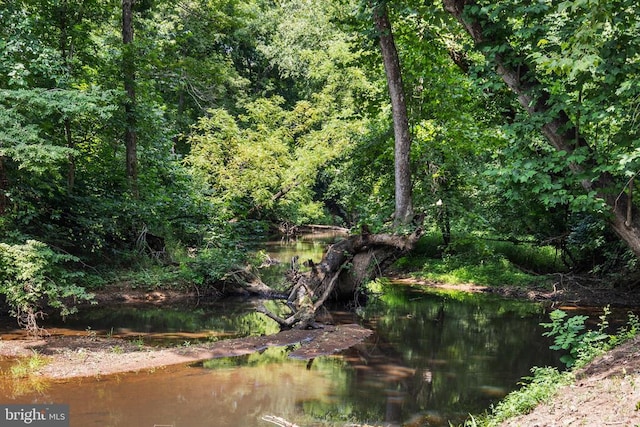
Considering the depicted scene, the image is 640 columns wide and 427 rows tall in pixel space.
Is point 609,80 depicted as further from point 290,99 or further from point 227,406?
point 290,99

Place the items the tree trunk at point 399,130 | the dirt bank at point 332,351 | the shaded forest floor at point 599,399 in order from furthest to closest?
the tree trunk at point 399,130
the dirt bank at point 332,351
the shaded forest floor at point 599,399

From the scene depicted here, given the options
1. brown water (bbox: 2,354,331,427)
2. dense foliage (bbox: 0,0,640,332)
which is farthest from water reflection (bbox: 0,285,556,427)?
dense foliage (bbox: 0,0,640,332)

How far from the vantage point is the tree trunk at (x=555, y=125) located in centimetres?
734

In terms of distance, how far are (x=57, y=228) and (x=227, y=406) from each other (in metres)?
8.13

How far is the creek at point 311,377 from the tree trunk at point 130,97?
4481 millimetres

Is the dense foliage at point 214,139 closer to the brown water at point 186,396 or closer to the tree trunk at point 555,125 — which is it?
the tree trunk at point 555,125

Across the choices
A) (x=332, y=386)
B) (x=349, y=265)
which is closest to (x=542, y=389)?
(x=332, y=386)

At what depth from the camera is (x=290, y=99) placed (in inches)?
1670

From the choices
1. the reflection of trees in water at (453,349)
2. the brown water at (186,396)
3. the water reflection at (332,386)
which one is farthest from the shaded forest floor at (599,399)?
the brown water at (186,396)

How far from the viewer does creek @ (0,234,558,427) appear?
6.95 meters

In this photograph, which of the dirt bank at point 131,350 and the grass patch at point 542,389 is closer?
the grass patch at point 542,389

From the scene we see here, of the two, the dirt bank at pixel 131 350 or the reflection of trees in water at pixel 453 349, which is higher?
the dirt bank at pixel 131 350

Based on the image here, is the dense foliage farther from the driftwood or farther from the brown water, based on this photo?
the brown water

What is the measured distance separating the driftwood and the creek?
2.76 ft
